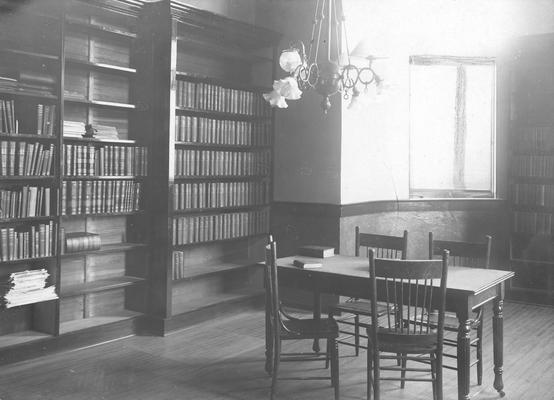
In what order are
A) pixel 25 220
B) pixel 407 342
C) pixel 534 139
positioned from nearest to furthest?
1. pixel 407 342
2. pixel 25 220
3. pixel 534 139

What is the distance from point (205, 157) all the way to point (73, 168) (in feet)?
4.28

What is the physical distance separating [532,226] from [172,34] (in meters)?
4.24

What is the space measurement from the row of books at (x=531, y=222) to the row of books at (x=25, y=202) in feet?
15.8

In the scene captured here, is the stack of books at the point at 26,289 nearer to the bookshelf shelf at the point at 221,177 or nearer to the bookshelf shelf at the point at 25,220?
the bookshelf shelf at the point at 25,220

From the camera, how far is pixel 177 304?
5.52 m

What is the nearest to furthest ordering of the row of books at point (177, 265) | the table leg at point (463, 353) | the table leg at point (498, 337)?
the table leg at point (463, 353)
the table leg at point (498, 337)
the row of books at point (177, 265)

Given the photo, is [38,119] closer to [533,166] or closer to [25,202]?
[25,202]

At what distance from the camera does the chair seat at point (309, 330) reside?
357 cm

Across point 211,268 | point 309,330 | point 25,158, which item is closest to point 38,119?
point 25,158

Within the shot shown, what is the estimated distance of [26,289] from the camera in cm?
427

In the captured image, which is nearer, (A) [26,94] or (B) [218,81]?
(A) [26,94]

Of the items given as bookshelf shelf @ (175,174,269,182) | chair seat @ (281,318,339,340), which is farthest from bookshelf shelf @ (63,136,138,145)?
chair seat @ (281,318,339,340)

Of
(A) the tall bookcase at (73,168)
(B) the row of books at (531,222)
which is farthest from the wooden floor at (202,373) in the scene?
(B) the row of books at (531,222)

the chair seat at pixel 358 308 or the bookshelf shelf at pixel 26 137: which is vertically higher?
the bookshelf shelf at pixel 26 137
